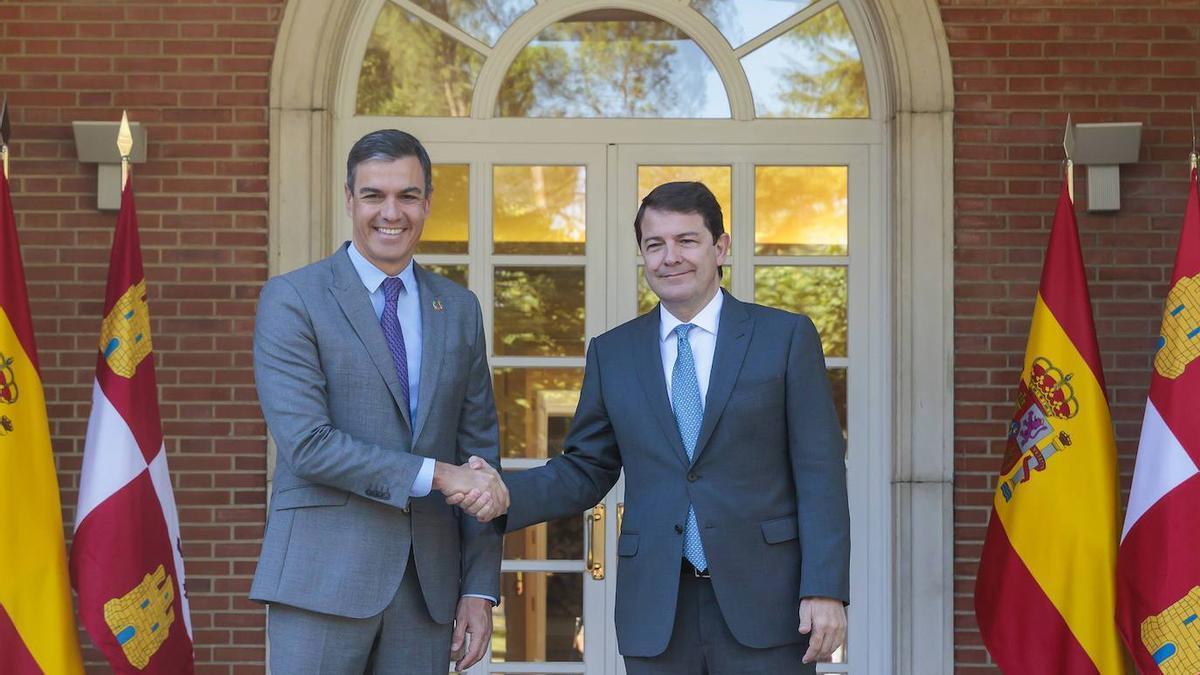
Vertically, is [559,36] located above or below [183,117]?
above

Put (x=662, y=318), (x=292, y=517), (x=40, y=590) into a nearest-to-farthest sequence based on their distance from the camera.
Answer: (x=292, y=517), (x=662, y=318), (x=40, y=590)

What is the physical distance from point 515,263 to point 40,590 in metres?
1.91

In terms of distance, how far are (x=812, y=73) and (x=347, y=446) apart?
2862mm

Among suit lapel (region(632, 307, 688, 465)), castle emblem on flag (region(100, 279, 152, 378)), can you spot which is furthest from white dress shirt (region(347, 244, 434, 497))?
castle emblem on flag (region(100, 279, 152, 378))

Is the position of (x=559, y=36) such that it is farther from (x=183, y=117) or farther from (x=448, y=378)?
(x=448, y=378)

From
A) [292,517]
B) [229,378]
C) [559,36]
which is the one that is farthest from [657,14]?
[292,517]

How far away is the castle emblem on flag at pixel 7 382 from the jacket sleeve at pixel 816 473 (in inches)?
93.1

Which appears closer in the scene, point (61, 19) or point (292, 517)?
point (292, 517)

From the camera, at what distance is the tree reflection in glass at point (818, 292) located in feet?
17.1

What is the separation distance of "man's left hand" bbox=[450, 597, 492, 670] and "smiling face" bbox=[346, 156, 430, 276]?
2.50 ft

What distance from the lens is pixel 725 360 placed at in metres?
3.24

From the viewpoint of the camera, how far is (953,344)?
4.98 meters

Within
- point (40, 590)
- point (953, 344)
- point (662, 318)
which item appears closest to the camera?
point (662, 318)

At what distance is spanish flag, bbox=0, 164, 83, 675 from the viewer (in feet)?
13.8
